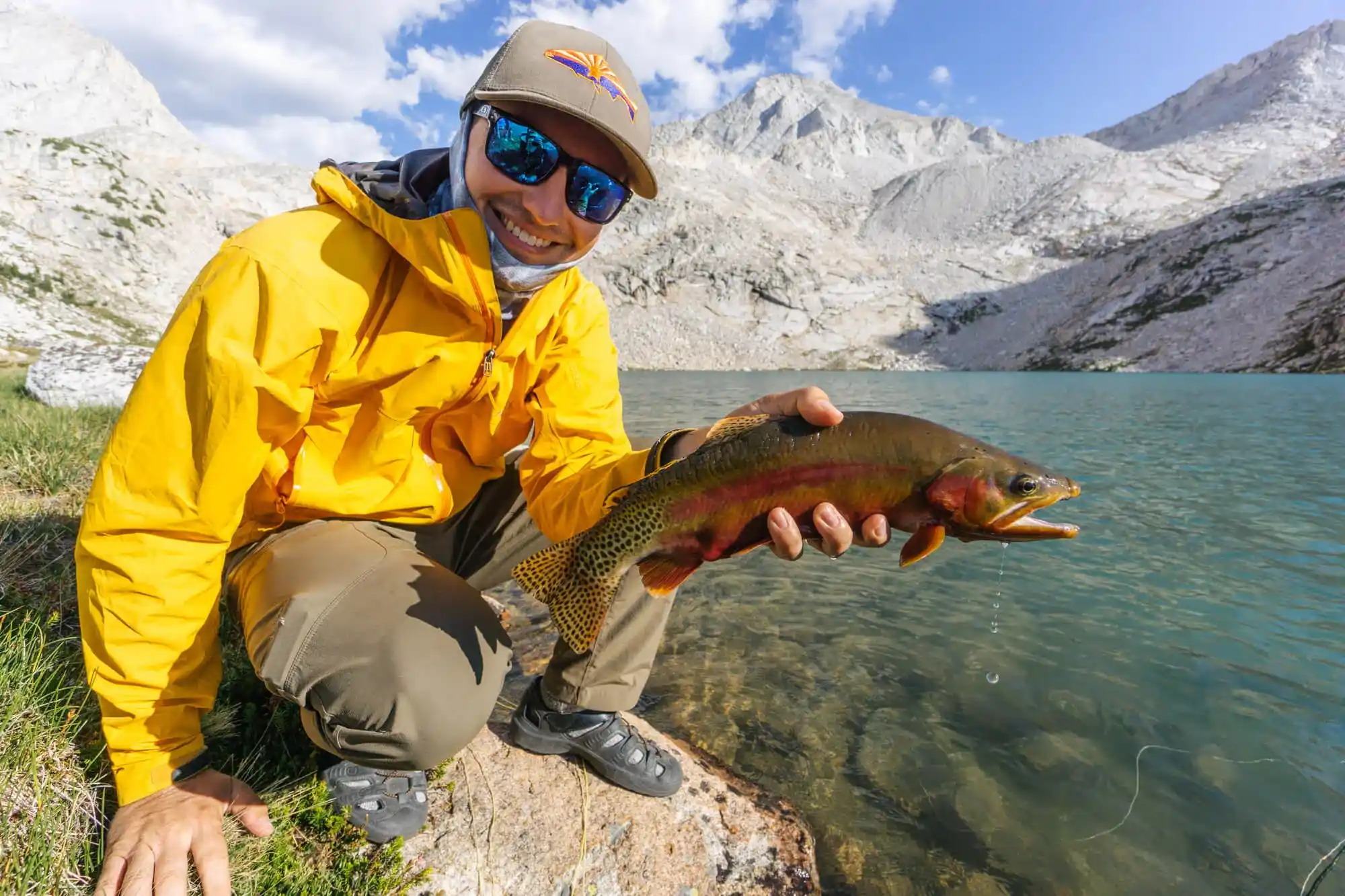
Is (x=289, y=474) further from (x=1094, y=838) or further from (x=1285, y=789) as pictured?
(x=1285, y=789)

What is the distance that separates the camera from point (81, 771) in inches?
106

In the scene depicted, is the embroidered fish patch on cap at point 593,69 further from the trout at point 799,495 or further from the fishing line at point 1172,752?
the fishing line at point 1172,752

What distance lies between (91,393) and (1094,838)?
1585cm

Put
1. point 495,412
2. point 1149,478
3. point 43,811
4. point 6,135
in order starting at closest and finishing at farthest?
point 43,811 < point 495,412 < point 1149,478 < point 6,135

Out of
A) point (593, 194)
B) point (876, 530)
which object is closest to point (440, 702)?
point (876, 530)

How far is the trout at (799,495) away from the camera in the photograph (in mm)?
2703

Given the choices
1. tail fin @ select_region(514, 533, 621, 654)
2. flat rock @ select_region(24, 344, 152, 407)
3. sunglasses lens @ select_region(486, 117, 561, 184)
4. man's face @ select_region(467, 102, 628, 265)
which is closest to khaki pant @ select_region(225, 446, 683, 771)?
tail fin @ select_region(514, 533, 621, 654)

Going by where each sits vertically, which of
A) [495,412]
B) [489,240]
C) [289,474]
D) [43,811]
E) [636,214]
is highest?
[636,214]

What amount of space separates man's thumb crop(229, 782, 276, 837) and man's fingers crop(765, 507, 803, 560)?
7.89ft

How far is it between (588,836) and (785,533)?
6.33 ft

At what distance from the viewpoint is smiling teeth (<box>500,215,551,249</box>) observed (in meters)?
3.23

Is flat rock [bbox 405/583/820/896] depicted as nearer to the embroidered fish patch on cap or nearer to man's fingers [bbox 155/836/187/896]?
man's fingers [bbox 155/836/187/896]

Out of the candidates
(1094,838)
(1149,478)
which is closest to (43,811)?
(1094,838)

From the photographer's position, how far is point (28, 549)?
4.36m
